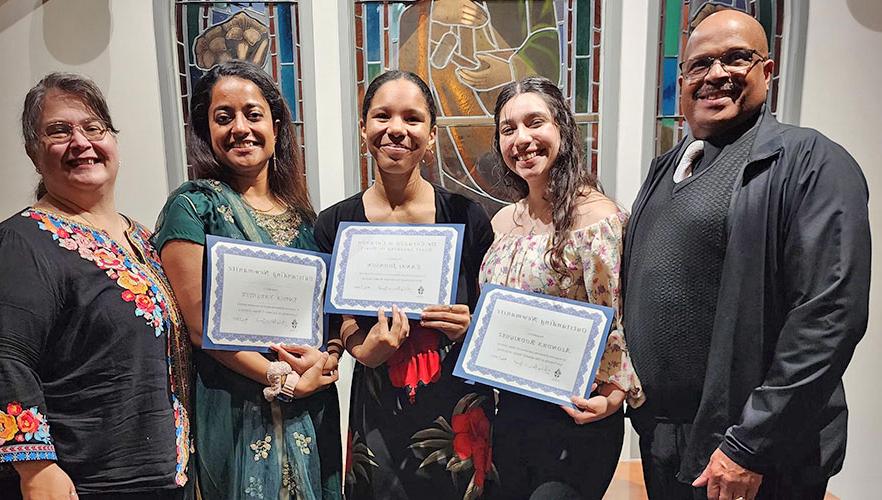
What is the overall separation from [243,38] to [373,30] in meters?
0.64

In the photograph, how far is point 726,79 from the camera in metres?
1.40

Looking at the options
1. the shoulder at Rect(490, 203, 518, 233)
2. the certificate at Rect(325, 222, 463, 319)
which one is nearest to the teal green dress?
the certificate at Rect(325, 222, 463, 319)

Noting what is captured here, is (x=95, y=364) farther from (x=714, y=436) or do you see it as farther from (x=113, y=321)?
(x=714, y=436)

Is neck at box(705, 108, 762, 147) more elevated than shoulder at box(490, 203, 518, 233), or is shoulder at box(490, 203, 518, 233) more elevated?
neck at box(705, 108, 762, 147)

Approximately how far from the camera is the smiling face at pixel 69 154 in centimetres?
140

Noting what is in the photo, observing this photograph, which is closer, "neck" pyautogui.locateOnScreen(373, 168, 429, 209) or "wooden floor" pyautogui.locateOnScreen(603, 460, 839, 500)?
"neck" pyautogui.locateOnScreen(373, 168, 429, 209)

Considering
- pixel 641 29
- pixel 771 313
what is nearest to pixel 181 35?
pixel 641 29

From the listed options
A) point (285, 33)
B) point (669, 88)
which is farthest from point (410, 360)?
point (669, 88)

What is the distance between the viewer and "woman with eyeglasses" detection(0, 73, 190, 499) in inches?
50.7

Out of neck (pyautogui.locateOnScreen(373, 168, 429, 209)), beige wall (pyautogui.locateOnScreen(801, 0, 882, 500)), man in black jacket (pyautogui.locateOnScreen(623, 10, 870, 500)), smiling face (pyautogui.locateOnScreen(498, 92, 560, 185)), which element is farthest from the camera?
beige wall (pyautogui.locateOnScreen(801, 0, 882, 500))

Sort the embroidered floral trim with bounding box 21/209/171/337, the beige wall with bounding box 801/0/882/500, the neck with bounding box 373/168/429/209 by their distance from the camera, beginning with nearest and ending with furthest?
the embroidered floral trim with bounding box 21/209/171/337 → the neck with bounding box 373/168/429/209 → the beige wall with bounding box 801/0/882/500

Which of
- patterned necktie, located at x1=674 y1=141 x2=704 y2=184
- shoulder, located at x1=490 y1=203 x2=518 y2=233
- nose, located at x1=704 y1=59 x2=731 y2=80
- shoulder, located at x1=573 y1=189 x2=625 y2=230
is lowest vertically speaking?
shoulder, located at x1=490 y1=203 x2=518 y2=233

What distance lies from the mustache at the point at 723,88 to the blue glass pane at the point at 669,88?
172cm

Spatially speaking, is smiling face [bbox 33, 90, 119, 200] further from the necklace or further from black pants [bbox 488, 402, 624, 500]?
black pants [bbox 488, 402, 624, 500]
